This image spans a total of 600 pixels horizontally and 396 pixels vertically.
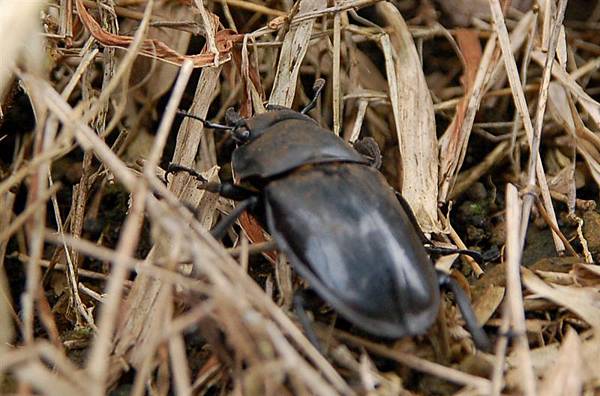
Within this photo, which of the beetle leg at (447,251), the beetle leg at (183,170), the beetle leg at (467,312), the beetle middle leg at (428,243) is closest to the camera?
the beetle leg at (467,312)

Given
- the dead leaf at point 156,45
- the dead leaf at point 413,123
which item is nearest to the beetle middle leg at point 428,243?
the dead leaf at point 413,123

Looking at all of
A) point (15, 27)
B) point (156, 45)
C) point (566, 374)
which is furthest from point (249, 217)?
point (566, 374)

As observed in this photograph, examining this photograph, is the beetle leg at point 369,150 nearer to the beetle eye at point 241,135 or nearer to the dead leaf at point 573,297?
the beetle eye at point 241,135

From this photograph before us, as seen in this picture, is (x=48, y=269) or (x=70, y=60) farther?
(x=70, y=60)

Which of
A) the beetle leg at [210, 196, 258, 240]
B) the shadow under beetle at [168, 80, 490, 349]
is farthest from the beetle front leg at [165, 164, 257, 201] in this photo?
the beetle leg at [210, 196, 258, 240]

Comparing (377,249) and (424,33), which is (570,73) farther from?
(377,249)

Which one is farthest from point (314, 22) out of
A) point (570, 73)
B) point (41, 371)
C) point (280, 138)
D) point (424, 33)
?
point (41, 371)
